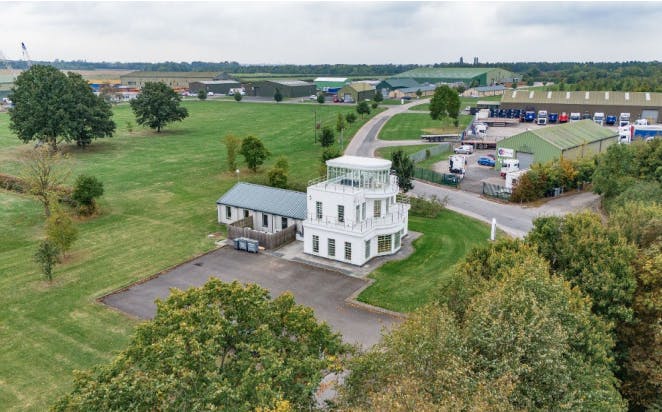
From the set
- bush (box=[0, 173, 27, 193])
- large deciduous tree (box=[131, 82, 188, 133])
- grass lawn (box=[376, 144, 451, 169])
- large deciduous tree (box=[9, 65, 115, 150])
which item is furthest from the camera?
large deciduous tree (box=[131, 82, 188, 133])

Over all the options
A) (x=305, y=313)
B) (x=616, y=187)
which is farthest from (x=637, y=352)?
(x=616, y=187)

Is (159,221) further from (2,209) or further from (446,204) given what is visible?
(446,204)

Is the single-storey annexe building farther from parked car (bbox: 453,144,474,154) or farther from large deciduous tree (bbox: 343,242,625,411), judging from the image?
parked car (bbox: 453,144,474,154)

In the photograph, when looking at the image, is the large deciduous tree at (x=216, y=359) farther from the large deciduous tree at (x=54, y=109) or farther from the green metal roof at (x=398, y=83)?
the green metal roof at (x=398, y=83)

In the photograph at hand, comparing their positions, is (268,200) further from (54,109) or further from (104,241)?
(54,109)

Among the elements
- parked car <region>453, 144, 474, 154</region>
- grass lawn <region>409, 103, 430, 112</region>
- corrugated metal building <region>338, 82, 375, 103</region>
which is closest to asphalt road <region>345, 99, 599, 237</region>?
parked car <region>453, 144, 474, 154</region>
